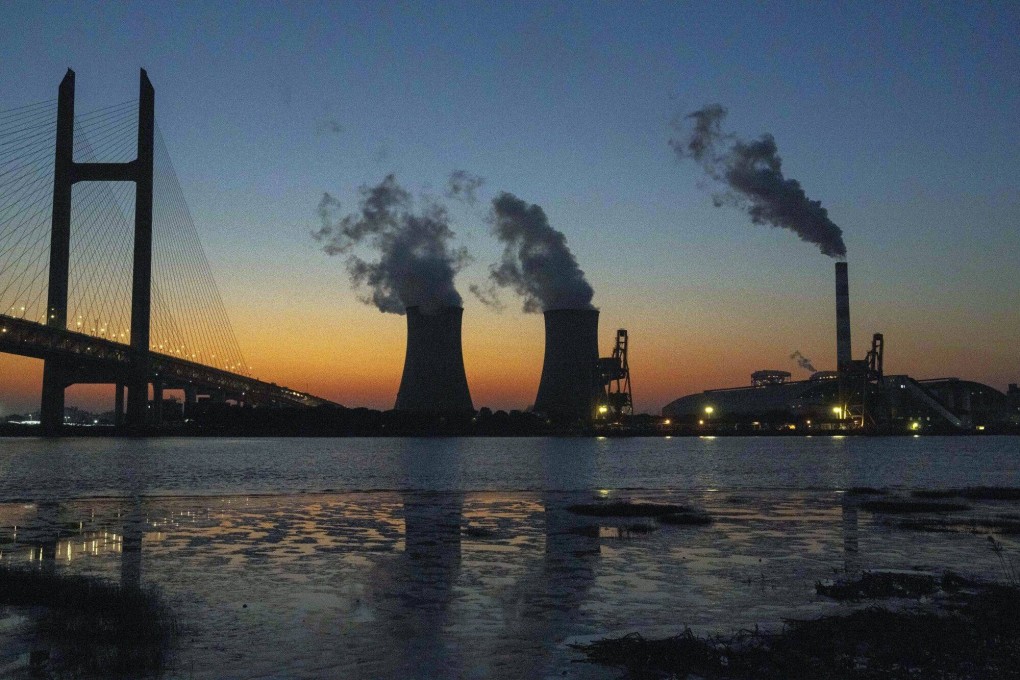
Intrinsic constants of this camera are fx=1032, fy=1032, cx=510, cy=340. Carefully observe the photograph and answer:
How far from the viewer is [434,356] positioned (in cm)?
→ 8875

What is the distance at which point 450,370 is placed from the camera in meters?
89.1

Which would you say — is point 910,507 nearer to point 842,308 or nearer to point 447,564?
point 447,564

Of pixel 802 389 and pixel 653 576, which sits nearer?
pixel 653 576

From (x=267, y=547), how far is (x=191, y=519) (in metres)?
5.92

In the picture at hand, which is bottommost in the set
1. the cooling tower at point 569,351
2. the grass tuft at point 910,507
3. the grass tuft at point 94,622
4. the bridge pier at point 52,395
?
the grass tuft at point 94,622

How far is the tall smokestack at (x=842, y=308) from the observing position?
115 metres

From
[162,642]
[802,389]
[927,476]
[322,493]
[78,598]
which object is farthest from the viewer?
[802,389]

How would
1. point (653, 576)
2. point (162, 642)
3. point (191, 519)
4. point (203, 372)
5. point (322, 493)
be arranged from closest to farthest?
1. point (162, 642)
2. point (653, 576)
3. point (191, 519)
4. point (322, 493)
5. point (203, 372)

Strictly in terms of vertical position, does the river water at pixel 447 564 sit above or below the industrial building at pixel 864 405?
below

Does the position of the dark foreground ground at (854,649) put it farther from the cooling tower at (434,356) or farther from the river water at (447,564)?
the cooling tower at (434,356)

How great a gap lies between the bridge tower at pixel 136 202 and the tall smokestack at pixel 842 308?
239ft

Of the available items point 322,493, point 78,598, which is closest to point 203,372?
point 322,493

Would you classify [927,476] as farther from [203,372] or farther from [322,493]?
[203,372]

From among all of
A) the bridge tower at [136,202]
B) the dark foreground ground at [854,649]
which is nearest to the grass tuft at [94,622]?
the dark foreground ground at [854,649]
